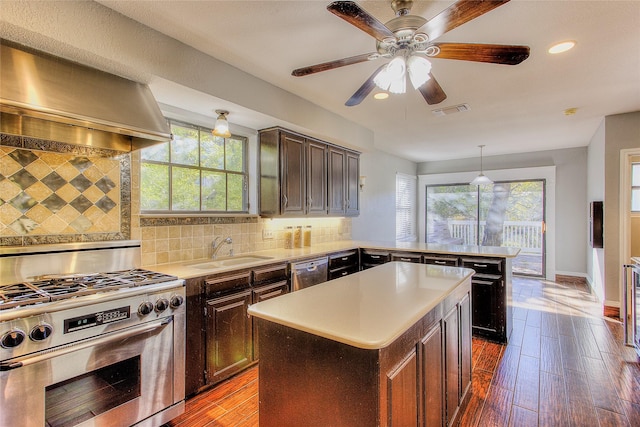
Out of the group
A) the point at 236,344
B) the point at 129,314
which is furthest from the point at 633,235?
the point at 129,314

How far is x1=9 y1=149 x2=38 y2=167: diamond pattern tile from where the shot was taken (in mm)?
1922

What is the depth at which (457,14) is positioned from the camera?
1377 mm

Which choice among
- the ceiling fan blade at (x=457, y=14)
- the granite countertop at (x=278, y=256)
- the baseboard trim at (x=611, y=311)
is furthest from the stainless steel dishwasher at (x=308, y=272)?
the baseboard trim at (x=611, y=311)

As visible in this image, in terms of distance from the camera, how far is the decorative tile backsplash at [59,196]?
75.1 inches

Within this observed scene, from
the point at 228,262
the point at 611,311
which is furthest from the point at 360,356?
the point at 611,311

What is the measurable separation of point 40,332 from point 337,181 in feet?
10.8

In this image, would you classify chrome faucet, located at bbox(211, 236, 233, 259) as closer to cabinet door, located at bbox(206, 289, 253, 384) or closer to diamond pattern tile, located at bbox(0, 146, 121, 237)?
cabinet door, located at bbox(206, 289, 253, 384)

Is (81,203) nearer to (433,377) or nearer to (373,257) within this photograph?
(433,377)

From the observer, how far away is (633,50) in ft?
7.70

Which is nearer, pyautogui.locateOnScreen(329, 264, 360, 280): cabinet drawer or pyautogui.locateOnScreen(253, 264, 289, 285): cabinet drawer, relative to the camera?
pyautogui.locateOnScreen(253, 264, 289, 285): cabinet drawer

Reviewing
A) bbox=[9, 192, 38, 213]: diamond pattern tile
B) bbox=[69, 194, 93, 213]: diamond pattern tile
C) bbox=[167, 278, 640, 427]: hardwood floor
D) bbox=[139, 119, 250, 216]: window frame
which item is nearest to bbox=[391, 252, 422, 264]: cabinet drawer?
bbox=[167, 278, 640, 427]: hardwood floor

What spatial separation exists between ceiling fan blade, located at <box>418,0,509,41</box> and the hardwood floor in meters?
2.31

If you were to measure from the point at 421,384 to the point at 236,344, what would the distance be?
5.27 feet

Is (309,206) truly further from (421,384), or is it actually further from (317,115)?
(421,384)
